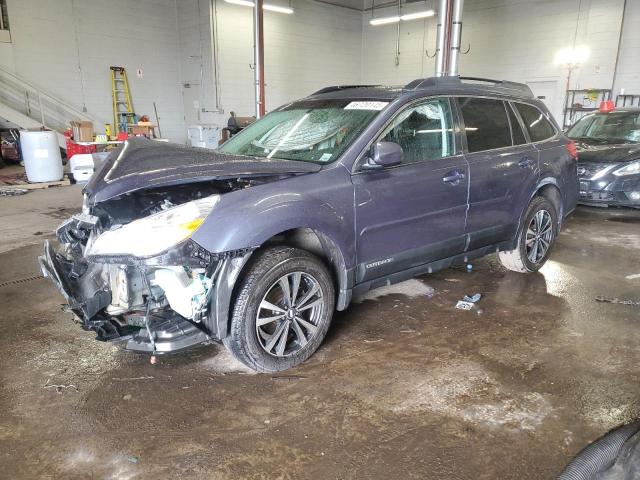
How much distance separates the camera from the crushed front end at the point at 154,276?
230 cm

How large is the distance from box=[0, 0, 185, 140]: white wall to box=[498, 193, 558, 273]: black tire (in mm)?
13301

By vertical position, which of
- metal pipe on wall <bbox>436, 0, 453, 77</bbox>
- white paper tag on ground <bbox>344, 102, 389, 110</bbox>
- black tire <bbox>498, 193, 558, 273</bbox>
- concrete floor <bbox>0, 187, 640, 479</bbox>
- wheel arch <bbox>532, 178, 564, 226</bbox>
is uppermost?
metal pipe on wall <bbox>436, 0, 453, 77</bbox>

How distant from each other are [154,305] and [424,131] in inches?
83.1

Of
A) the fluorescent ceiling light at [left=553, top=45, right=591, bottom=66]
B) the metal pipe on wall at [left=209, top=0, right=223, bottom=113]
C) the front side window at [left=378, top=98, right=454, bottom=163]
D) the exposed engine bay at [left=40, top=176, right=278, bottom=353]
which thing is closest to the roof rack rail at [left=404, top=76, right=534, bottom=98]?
the front side window at [left=378, top=98, right=454, bottom=163]

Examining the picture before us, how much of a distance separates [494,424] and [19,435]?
2261 mm

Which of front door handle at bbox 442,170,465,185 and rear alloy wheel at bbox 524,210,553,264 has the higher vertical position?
front door handle at bbox 442,170,465,185

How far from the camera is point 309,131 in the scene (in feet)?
10.7

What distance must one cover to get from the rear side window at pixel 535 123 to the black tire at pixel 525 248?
56cm

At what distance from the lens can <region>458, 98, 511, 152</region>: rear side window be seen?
3.57m

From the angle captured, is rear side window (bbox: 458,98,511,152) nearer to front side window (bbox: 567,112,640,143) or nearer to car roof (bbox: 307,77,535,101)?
car roof (bbox: 307,77,535,101)

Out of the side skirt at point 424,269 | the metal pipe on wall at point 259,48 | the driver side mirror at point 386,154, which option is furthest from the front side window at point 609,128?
the metal pipe on wall at point 259,48

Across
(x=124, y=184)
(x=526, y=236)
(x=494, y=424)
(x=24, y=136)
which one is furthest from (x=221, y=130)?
(x=494, y=424)

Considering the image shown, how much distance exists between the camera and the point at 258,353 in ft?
8.54

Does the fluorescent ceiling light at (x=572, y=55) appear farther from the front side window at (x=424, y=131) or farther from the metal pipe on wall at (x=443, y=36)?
the front side window at (x=424, y=131)
